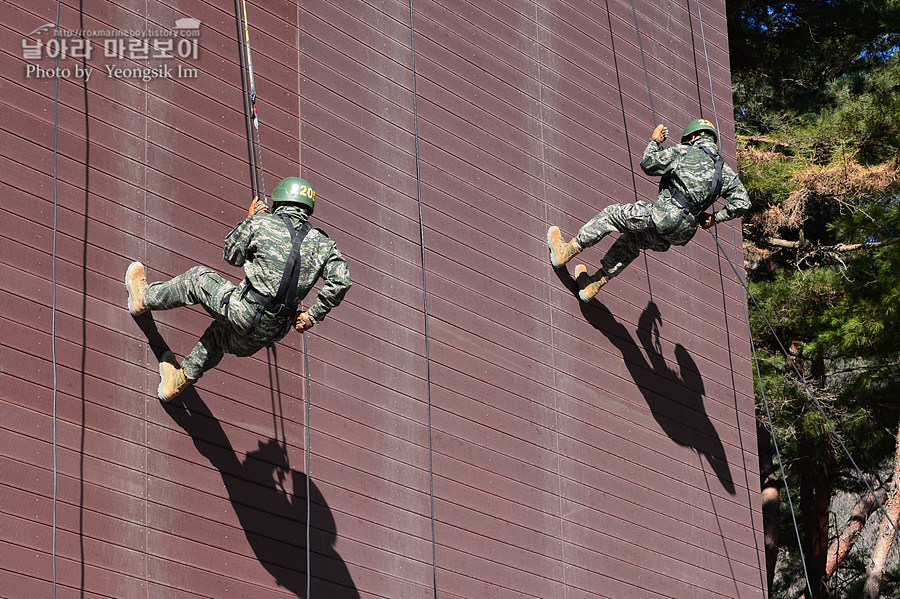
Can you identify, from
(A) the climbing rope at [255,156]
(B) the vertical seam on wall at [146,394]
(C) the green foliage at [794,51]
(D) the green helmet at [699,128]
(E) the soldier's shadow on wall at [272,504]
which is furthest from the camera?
(C) the green foliage at [794,51]

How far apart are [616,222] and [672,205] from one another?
1.68ft

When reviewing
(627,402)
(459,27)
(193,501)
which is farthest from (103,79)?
(627,402)

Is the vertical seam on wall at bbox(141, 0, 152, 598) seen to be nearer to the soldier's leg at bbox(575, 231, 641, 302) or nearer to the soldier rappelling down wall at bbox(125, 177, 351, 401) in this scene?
the soldier rappelling down wall at bbox(125, 177, 351, 401)

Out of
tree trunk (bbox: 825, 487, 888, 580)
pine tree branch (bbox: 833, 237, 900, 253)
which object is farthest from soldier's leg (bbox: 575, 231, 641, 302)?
tree trunk (bbox: 825, 487, 888, 580)

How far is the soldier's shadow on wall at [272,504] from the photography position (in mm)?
7496

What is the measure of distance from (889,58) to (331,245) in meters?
17.3

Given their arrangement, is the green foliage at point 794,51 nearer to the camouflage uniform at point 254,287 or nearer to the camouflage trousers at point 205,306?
the camouflage uniform at point 254,287

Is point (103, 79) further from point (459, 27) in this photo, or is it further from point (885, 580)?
point (885, 580)

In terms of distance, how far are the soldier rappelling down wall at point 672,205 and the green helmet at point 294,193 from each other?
3109mm

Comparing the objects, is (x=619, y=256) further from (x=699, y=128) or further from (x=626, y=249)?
(x=699, y=128)

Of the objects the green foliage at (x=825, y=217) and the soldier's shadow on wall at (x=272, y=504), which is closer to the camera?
the soldier's shadow on wall at (x=272, y=504)

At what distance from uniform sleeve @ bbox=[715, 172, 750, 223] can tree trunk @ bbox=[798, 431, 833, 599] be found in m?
10.3

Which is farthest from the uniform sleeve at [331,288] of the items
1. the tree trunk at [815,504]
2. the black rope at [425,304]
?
the tree trunk at [815,504]

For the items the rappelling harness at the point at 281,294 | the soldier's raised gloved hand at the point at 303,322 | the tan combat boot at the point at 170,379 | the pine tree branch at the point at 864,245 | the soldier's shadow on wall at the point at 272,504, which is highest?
the pine tree branch at the point at 864,245
